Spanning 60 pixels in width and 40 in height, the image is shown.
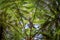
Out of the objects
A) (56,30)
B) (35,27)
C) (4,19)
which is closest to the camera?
(56,30)

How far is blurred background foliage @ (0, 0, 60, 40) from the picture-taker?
60.7 inches

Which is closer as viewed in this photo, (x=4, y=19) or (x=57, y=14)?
(x=57, y=14)

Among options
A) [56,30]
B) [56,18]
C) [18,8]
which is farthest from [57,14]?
[18,8]

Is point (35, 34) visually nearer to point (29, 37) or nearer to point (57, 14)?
point (29, 37)

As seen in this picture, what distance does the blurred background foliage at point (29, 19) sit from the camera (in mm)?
1542

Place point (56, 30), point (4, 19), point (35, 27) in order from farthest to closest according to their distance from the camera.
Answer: point (4, 19) → point (35, 27) → point (56, 30)

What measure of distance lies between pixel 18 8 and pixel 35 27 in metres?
0.23

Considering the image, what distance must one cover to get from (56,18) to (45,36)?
0.18 metres

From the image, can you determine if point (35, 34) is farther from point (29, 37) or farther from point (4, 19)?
point (4, 19)

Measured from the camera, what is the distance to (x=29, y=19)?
65.6 inches

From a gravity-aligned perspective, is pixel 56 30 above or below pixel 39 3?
below

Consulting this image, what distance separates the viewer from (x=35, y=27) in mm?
1630

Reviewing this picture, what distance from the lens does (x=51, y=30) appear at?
1549 mm

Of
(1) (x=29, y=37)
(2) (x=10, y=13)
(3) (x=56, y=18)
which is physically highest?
(2) (x=10, y=13)
